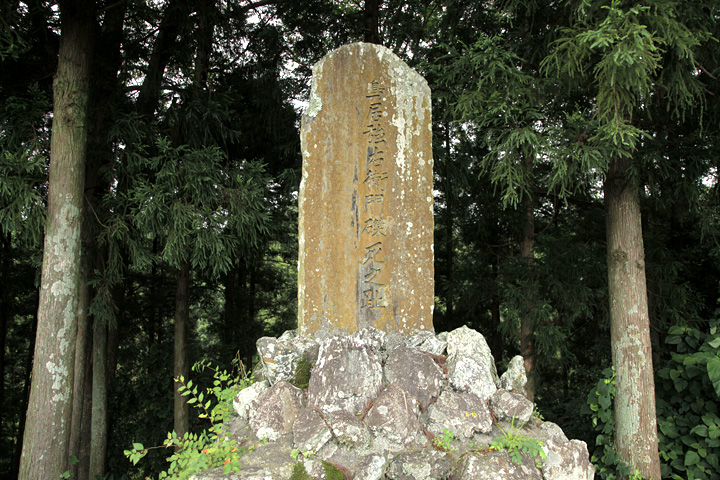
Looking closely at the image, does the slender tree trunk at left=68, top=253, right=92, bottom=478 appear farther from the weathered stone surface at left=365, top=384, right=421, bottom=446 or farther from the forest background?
the weathered stone surface at left=365, top=384, right=421, bottom=446

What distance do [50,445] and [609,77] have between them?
18.8ft

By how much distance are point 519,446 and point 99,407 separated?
6.03 m

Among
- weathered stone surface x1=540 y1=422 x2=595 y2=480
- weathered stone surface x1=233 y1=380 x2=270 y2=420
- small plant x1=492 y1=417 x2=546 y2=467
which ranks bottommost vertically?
weathered stone surface x1=540 y1=422 x2=595 y2=480

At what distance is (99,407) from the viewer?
6.48m

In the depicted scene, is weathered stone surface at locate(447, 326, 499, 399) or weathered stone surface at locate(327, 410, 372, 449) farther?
weathered stone surface at locate(447, 326, 499, 399)

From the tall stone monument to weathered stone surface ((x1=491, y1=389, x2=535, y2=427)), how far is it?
2.83 feet

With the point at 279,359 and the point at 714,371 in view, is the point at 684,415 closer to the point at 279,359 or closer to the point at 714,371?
the point at 714,371

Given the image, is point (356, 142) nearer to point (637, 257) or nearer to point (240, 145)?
point (637, 257)

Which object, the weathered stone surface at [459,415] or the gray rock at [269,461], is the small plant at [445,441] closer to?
the weathered stone surface at [459,415]

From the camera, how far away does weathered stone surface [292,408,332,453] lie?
280 cm

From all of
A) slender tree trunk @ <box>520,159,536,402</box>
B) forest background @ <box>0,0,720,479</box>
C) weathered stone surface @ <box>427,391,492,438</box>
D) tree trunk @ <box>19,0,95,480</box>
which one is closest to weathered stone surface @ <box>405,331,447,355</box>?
weathered stone surface @ <box>427,391,492,438</box>

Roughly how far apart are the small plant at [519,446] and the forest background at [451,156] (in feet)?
6.38

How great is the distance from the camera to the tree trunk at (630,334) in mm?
4273

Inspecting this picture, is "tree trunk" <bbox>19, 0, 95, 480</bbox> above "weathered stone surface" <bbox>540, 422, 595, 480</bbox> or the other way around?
above
